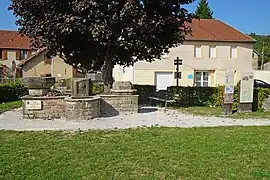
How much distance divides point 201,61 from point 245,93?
15801mm

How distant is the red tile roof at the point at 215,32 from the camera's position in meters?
29.9

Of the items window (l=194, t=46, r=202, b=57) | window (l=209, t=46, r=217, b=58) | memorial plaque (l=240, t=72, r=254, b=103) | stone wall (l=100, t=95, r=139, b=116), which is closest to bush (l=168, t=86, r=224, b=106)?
memorial plaque (l=240, t=72, r=254, b=103)

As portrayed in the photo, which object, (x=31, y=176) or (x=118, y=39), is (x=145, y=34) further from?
(x=31, y=176)

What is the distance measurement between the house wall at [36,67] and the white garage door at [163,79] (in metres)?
19.4

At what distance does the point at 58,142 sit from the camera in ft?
24.8

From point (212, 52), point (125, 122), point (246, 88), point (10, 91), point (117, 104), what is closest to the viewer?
point (125, 122)

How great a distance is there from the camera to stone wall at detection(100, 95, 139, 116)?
1287cm

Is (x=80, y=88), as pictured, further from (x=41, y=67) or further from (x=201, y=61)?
(x=41, y=67)

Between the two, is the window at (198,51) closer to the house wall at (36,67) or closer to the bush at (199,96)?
the bush at (199,96)

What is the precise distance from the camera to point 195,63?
29.5 metres

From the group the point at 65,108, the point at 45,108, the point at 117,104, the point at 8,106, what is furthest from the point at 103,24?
the point at 8,106

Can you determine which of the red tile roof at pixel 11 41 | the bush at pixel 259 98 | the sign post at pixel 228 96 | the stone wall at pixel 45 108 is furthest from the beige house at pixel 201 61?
the red tile roof at pixel 11 41

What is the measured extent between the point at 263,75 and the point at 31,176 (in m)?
36.3

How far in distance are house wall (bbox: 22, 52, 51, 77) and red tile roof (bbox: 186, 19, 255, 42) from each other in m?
20.2
